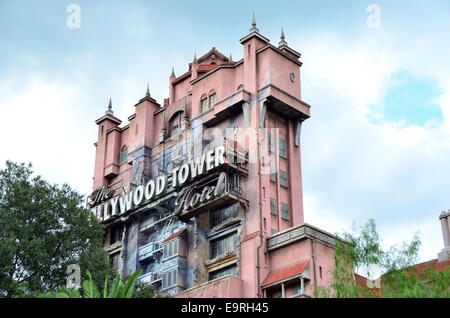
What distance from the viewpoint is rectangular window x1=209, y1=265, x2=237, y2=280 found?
185 feet

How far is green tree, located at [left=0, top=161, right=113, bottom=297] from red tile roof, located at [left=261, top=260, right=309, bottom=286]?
11.0 metres

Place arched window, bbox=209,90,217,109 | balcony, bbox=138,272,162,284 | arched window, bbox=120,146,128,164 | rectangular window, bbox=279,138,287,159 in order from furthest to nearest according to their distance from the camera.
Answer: arched window, bbox=120,146,128,164
arched window, bbox=209,90,217,109
rectangular window, bbox=279,138,287,159
balcony, bbox=138,272,162,284

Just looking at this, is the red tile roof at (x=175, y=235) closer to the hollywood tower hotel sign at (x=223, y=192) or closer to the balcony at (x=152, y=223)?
the hollywood tower hotel sign at (x=223, y=192)

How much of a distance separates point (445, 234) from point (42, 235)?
1158 inches

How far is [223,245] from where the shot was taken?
192 ft

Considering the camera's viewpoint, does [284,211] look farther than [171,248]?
No

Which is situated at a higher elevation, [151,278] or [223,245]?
[223,245]

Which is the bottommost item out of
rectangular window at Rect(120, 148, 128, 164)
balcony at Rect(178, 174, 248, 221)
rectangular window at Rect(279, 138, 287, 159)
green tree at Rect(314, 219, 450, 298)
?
green tree at Rect(314, 219, 450, 298)

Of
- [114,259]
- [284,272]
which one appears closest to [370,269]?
[284,272]

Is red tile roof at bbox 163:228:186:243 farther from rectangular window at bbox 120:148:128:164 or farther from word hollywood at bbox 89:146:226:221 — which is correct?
rectangular window at bbox 120:148:128:164

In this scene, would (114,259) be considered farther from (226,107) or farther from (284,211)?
(226,107)

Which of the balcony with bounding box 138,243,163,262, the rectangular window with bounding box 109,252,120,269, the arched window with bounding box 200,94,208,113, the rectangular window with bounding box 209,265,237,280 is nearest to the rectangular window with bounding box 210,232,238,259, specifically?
the rectangular window with bounding box 209,265,237,280
